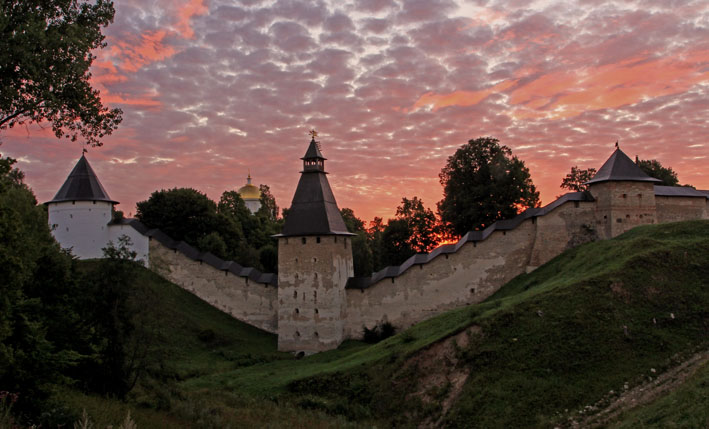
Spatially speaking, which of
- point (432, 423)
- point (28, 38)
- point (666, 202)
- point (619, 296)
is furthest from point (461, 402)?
point (666, 202)

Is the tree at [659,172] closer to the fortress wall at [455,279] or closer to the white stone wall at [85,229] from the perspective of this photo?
the fortress wall at [455,279]

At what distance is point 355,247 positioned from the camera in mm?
50438

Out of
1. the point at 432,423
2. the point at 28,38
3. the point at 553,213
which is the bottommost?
the point at 432,423

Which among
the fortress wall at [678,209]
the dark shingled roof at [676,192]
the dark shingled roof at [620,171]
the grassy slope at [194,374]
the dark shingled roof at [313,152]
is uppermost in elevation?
the dark shingled roof at [313,152]

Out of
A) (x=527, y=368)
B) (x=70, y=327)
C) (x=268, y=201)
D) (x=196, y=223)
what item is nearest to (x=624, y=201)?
(x=527, y=368)

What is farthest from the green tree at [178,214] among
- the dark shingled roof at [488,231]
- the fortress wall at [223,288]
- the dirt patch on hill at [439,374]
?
the dirt patch on hill at [439,374]

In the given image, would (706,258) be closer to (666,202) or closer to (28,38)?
(666,202)

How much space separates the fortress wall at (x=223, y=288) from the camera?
3350 centimetres

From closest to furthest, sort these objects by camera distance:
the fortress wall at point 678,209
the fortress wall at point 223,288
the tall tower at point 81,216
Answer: the fortress wall at point 678,209
the fortress wall at point 223,288
the tall tower at point 81,216

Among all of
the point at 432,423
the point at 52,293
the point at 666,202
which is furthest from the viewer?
the point at 666,202

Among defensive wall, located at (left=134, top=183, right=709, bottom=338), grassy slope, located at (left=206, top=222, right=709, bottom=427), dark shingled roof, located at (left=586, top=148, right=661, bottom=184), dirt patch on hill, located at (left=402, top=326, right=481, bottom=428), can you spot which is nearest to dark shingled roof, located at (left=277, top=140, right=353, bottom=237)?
defensive wall, located at (left=134, top=183, right=709, bottom=338)

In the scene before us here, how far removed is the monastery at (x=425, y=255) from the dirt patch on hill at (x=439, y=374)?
8942 mm

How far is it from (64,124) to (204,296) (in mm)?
23887

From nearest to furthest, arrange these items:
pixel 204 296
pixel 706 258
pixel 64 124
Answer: pixel 64 124, pixel 706 258, pixel 204 296
